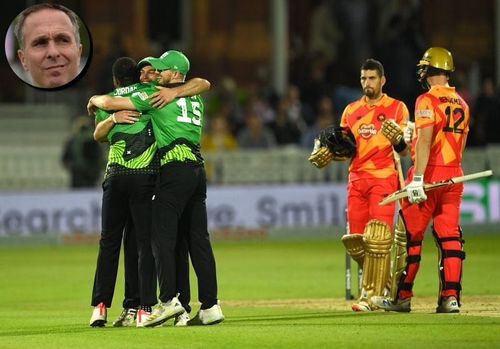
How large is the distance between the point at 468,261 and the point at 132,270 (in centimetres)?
871

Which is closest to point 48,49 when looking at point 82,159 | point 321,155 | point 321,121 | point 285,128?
point 321,155

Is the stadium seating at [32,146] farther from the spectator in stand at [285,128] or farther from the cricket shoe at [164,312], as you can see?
the cricket shoe at [164,312]

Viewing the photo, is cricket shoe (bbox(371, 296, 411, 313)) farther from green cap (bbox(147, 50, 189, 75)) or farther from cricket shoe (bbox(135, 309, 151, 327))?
green cap (bbox(147, 50, 189, 75))

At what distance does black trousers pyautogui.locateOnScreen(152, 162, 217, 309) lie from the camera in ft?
44.1

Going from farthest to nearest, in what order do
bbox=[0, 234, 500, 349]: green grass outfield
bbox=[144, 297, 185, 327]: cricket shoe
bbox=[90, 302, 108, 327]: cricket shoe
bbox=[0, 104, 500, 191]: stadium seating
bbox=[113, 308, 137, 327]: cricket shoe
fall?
bbox=[0, 104, 500, 191]: stadium seating
bbox=[113, 308, 137, 327]: cricket shoe
bbox=[90, 302, 108, 327]: cricket shoe
bbox=[144, 297, 185, 327]: cricket shoe
bbox=[0, 234, 500, 349]: green grass outfield

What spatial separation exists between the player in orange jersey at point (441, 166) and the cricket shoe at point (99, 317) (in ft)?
9.82

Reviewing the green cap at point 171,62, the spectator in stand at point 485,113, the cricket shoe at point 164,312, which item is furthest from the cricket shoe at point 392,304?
the spectator in stand at point 485,113

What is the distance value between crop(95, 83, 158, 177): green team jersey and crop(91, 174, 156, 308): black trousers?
84mm

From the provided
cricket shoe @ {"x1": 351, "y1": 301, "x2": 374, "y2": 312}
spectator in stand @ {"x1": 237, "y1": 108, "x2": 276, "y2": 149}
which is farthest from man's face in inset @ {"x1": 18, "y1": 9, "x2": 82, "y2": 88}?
spectator in stand @ {"x1": 237, "y1": 108, "x2": 276, "y2": 149}

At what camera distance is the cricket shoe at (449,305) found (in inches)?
564

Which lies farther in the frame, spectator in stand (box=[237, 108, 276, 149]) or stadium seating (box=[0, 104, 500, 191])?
spectator in stand (box=[237, 108, 276, 149])

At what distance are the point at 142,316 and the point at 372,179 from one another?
2878 mm

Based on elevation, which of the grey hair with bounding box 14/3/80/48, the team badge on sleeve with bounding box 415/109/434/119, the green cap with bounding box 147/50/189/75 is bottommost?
the team badge on sleeve with bounding box 415/109/434/119

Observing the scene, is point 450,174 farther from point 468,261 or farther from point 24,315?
point 468,261
